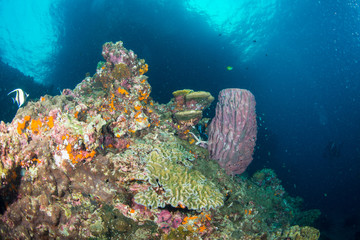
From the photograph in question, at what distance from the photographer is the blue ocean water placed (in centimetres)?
2305

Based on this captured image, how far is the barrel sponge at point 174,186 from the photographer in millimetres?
2965

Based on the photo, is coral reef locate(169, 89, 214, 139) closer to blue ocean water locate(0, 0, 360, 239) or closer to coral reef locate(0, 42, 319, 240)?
coral reef locate(0, 42, 319, 240)

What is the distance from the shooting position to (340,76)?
41.3 metres

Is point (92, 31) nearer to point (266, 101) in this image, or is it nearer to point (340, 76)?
point (266, 101)


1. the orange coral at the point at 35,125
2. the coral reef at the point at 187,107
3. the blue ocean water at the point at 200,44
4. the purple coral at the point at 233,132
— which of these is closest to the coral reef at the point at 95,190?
the orange coral at the point at 35,125

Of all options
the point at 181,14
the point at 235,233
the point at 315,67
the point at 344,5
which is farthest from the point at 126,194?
the point at 315,67

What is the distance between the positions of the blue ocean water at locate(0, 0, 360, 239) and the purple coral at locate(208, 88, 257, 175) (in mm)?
A: 15484

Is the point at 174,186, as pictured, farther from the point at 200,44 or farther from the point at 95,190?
the point at 200,44

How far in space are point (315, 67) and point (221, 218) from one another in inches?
1855

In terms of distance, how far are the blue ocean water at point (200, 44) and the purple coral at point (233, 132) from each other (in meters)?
15.5

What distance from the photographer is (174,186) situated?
314 centimetres

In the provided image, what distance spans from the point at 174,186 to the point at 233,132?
3986 millimetres

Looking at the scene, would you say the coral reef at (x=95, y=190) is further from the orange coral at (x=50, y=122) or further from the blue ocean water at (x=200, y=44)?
the blue ocean water at (x=200, y=44)

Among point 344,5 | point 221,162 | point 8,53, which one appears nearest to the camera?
point 221,162
